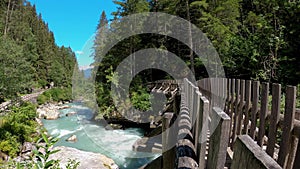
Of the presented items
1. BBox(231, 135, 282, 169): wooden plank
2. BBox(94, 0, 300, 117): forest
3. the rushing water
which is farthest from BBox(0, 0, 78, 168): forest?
BBox(94, 0, 300, 117): forest

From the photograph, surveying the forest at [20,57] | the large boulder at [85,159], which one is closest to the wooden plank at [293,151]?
the large boulder at [85,159]

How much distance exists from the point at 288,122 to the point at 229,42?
1256 cm

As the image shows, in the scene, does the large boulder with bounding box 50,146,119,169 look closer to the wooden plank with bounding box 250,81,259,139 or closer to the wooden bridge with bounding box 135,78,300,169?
the wooden bridge with bounding box 135,78,300,169

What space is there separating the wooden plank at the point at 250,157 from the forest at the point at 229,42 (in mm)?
9161

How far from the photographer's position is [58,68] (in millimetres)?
39281

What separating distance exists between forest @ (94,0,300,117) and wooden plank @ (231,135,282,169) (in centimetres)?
916

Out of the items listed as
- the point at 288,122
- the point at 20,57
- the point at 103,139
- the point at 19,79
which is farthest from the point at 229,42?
the point at 20,57

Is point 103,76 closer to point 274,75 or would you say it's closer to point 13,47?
point 13,47

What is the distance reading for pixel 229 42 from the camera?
13008mm

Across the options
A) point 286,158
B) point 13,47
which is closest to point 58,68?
point 13,47

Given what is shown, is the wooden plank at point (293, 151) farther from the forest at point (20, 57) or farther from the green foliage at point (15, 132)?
the forest at point (20, 57)

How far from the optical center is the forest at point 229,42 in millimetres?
9125

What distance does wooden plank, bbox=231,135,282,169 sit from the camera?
52 centimetres

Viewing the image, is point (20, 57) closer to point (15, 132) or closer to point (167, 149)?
point (15, 132)
